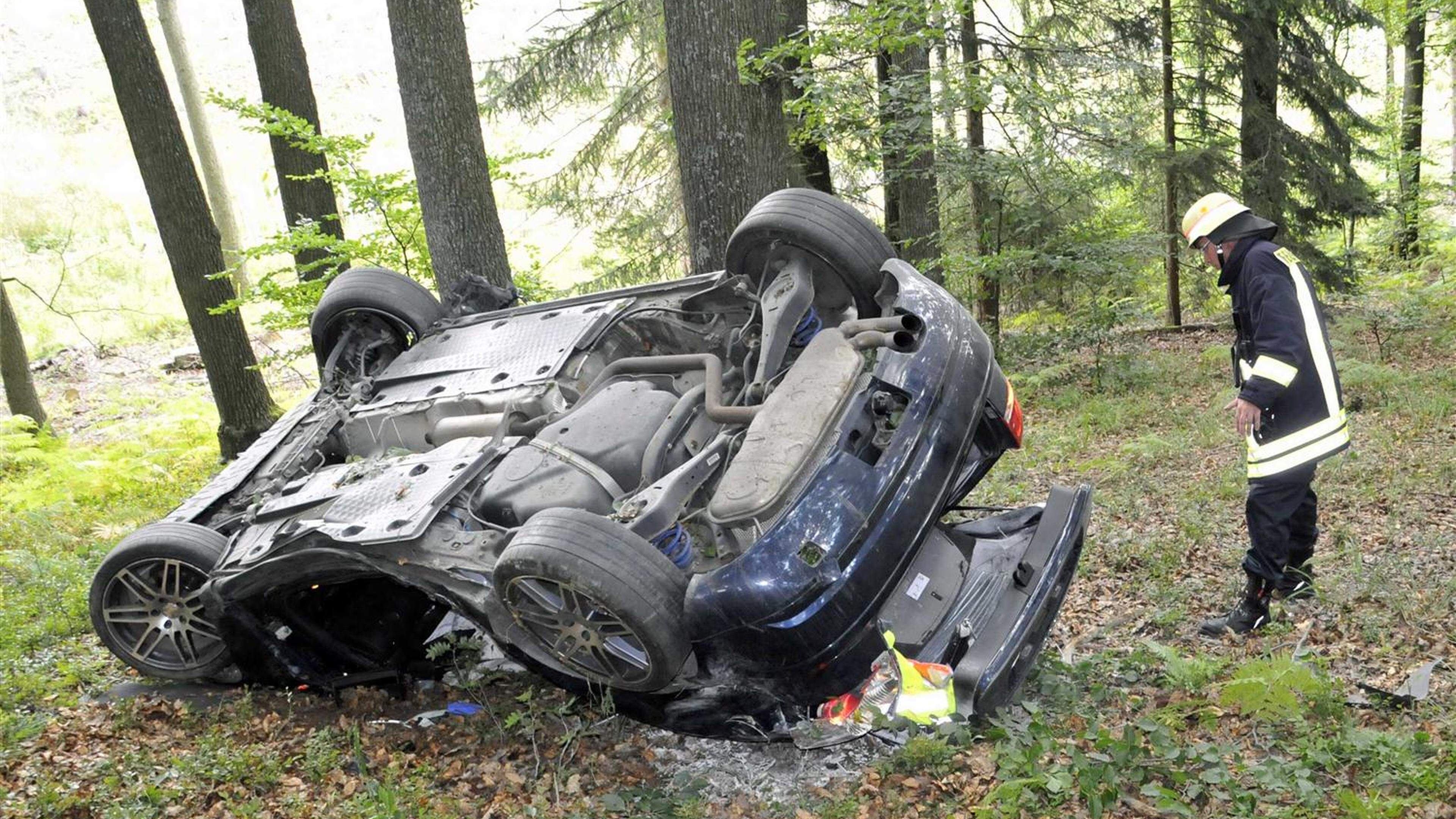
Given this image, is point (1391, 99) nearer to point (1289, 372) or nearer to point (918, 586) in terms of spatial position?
point (1289, 372)

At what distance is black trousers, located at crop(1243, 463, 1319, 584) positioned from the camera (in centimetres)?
426

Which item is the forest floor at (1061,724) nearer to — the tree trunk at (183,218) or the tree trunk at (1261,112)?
the tree trunk at (183,218)

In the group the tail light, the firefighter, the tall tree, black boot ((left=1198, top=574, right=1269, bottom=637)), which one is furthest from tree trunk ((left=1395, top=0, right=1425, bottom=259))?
Answer: the tail light

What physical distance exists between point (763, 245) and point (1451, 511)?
12.2 feet

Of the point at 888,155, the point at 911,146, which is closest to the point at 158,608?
the point at 911,146

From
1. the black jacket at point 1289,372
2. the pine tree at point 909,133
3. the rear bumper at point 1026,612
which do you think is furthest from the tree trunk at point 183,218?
the black jacket at point 1289,372

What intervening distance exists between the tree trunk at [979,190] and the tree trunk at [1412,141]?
536cm

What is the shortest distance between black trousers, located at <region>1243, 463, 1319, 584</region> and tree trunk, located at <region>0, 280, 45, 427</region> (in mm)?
11033

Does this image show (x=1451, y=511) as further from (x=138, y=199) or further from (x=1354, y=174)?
(x=138, y=199)

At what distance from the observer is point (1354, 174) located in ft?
35.3

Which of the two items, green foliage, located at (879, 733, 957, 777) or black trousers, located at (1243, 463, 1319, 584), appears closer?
green foliage, located at (879, 733, 957, 777)

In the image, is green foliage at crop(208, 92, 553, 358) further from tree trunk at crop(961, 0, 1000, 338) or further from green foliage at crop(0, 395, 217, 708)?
tree trunk at crop(961, 0, 1000, 338)

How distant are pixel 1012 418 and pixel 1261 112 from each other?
8682mm

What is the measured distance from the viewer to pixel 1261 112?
10945 mm
